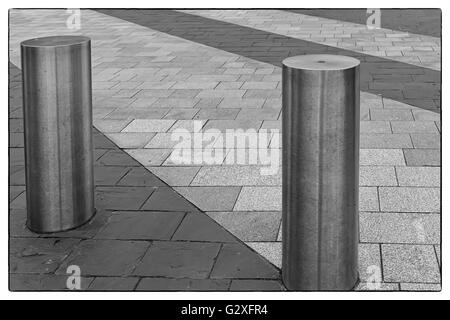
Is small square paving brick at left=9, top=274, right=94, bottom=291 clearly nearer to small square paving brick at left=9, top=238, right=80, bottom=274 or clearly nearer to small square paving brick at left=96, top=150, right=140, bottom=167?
small square paving brick at left=9, top=238, right=80, bottom=274

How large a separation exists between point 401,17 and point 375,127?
938 centimetres

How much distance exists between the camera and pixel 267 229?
4.53 metres

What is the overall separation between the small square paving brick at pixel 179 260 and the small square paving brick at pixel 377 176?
5.28 ft

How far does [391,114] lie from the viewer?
725 centimetres

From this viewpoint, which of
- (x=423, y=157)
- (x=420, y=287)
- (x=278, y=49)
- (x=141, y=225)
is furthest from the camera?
(x=278, y=49)

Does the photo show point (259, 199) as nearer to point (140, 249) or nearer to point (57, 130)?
point (140, 249)

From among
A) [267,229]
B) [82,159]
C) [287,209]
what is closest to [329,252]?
[287,209]

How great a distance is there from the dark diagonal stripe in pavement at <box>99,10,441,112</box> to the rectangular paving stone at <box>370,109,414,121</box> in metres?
0.34

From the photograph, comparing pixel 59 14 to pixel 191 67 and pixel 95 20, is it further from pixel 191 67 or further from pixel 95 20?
pixel 191 67

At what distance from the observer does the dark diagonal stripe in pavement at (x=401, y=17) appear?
13.5 m

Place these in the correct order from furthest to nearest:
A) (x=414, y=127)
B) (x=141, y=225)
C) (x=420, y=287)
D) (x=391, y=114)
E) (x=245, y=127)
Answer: (x=391, y=114) → (x=245, y=127) → (x=414, y=127) → (x=141, y=225) → (x=420, y=287)

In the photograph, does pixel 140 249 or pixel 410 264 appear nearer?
pixel 410 264

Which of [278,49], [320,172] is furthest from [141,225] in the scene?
[278,49]

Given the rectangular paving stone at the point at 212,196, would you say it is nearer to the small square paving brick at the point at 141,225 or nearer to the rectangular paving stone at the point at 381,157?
the small square paving brick at the point at 141,225
